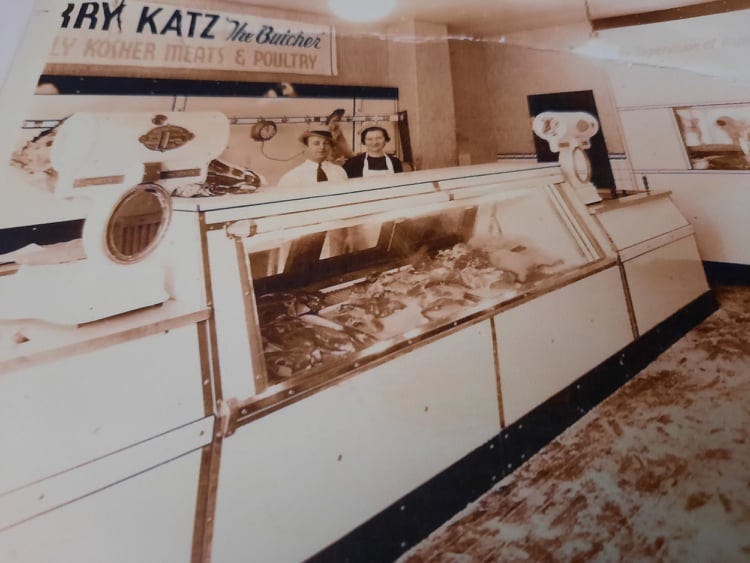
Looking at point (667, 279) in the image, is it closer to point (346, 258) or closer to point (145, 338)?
point (346, 258)

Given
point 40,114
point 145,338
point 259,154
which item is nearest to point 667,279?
point 259,154

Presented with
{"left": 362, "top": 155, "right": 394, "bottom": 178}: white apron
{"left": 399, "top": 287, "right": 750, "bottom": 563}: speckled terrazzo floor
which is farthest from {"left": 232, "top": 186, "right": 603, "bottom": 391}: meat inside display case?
{"left": 362, "top": 155, "right": 394, "bottom": 178}: white apron

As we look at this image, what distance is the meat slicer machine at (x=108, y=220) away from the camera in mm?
1280

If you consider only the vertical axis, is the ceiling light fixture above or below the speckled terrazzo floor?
above

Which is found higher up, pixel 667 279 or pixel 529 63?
pixel 529 63

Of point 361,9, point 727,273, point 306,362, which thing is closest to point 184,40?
point 361,9

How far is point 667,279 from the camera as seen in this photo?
321cm

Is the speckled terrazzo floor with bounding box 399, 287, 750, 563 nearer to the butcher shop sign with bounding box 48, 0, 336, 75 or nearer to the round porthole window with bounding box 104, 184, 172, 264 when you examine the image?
the round porthole window with bounding box 104, 184, 172, 264

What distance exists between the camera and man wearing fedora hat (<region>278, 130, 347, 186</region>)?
10.3 ft

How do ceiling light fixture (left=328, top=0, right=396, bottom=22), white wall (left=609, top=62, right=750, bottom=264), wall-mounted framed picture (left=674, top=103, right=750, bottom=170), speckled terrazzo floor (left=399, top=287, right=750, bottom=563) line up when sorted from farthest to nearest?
white wall (left=609, top=62, right=750, bottom=264) < wall-mounted framed picture (left=674, top=103, right=750, bottom=170) < ceiling light fixture (left=328, top=0, right=396, bottom=22) < speckled terrazzo floor (left=399, top=287, right=750, bottom=563)

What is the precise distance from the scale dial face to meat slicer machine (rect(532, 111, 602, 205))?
1848mm

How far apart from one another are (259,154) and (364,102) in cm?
115

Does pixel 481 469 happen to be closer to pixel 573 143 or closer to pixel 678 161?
pixel 573 143

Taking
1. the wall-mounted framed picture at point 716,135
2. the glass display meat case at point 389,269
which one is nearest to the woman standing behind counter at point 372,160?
the glass display meat case at point 389,269
